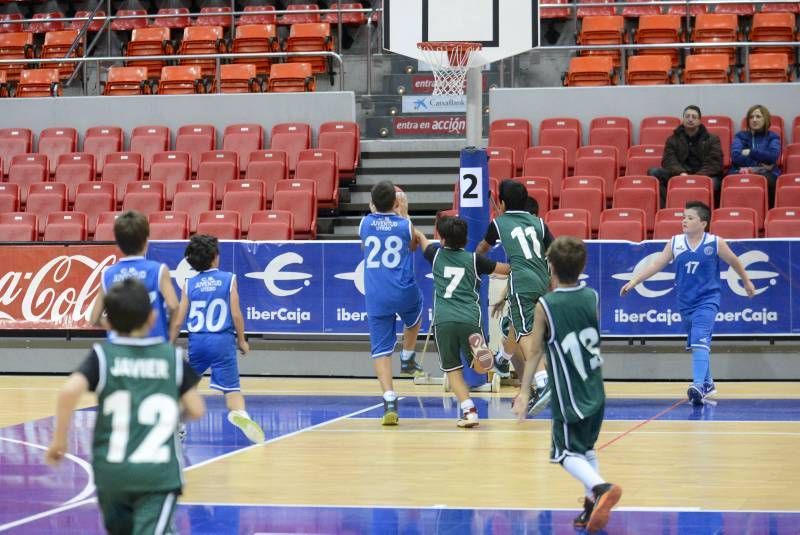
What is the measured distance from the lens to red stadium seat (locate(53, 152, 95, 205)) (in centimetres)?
1881

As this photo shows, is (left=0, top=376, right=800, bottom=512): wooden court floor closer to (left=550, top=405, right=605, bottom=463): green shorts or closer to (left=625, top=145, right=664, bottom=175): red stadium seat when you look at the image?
(left=550, top=405, right=605, bottom=463): green shorts

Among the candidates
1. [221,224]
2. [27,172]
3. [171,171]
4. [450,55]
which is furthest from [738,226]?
[27,172]

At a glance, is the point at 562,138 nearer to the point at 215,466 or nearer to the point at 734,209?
the point at 734,209

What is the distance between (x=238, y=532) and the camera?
6.63 meters

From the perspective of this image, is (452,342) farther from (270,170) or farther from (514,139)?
(270,170)

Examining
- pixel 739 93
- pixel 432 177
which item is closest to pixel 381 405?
pixel 432 177

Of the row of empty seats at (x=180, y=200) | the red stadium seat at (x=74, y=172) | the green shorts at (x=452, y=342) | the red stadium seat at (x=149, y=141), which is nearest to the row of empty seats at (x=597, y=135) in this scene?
the row of empty seats at (x=180, y=200)

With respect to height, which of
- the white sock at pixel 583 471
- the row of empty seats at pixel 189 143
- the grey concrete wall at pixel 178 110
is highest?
the grey concrete wall at pixel 178 110

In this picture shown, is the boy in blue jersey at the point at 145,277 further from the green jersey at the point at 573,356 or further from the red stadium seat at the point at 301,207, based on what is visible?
the red stadium seat at the point at 301,207

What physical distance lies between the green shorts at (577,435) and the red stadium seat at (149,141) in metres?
13.5

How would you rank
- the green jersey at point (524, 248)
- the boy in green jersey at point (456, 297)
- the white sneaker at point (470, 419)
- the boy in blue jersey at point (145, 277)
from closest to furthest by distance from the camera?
the boy in blue jersey at point (145, 277)
the boy in green jersey at point (456, 297)
the white sneaker at point (470, 419)
the green jersey at point (524, 248)

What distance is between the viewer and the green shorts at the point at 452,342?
10.3 meters

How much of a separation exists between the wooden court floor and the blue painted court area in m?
0.12

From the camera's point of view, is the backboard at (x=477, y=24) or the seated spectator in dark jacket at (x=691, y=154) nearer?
the backboard at (x=477, y=24)
